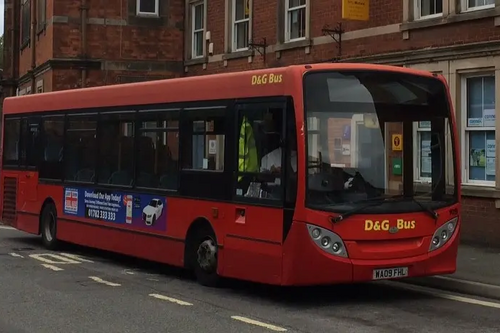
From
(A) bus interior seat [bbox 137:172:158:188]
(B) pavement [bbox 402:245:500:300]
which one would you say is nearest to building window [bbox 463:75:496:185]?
(B) pavement [bbox 402:245:500:300]

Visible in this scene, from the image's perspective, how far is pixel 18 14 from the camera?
37.6m

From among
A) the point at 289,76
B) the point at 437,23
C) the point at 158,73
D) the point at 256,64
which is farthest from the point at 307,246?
the point at 158,73

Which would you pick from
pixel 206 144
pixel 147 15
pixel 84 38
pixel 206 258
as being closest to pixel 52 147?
pixel 206 144

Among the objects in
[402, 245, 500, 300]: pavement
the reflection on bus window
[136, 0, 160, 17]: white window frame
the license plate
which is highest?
[136, 0, 160, 17]: white window frame

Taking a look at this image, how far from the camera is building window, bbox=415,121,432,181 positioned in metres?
9.34

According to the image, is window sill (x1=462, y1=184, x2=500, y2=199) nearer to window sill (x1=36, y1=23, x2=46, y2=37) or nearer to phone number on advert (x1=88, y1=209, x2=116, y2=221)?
phone number on advert (x1=88, y1=209, x2=116, y2=221)

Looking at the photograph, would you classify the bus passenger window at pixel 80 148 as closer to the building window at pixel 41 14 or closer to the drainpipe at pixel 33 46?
the building window at pixel 41 14

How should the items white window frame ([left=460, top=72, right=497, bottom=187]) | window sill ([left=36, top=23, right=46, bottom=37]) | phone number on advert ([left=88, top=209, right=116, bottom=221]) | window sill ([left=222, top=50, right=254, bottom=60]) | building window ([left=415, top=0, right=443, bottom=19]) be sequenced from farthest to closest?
window sill ([left=36, top=23, right=46, bottom=37]) → window sill ([left=222, top=50, right=254, bottom=60]) → building window ([left=415, top=0, right=443, bottom=19]) → white window frame ([left=460, top=72, right=497, bottom=187]) → phone number on advert ([left=88, top=209, right=116, bottom=221])

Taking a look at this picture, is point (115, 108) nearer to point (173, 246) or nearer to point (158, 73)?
point (173, 246)

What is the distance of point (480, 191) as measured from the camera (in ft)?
46.0

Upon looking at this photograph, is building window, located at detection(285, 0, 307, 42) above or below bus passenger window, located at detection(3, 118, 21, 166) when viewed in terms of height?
above

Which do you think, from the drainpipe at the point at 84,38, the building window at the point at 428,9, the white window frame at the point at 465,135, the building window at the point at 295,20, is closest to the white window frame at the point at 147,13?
the drainpipe at the point at 84,38

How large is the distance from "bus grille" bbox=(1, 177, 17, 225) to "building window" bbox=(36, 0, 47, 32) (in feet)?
40.1

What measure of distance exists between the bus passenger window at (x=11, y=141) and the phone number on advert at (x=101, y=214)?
11.9 feet
